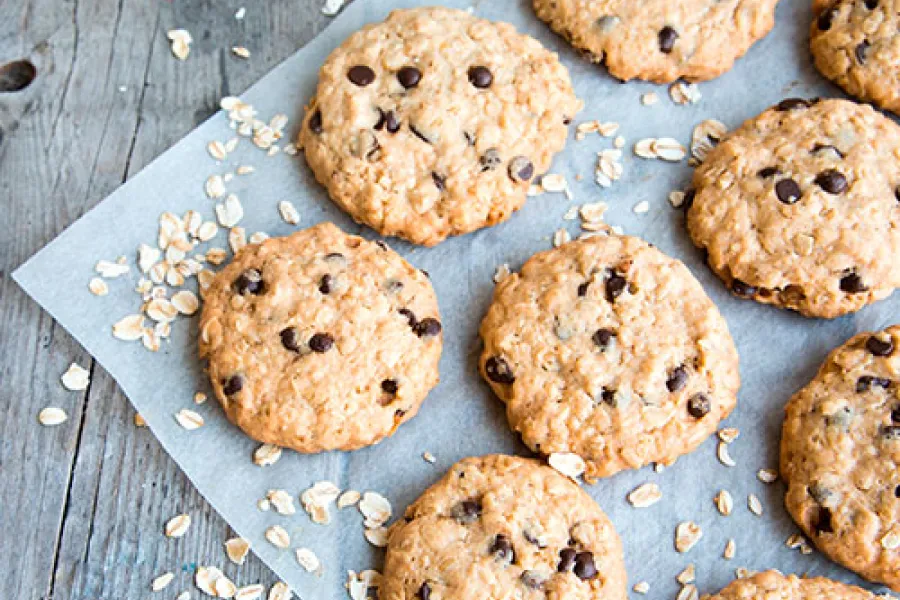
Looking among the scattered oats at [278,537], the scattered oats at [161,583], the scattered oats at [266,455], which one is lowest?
the scattered oats at [161,583]

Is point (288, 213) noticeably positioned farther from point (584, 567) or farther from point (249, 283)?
point (584, 567)

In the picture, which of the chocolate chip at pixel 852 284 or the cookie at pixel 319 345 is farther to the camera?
the chocolate chip at pixel 852 284

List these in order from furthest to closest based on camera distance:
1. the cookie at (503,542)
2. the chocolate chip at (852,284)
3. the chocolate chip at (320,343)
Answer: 1. the chocolate chip at (852,284)
2. the chocolate chip at (320,343)
3. the cookie at (503,542)

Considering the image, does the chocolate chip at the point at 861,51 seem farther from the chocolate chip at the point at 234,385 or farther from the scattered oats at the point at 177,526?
the scattered oats at the point at 177,526

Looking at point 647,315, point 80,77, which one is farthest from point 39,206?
point 647,315

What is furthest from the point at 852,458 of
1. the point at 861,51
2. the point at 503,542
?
the point at 861,51

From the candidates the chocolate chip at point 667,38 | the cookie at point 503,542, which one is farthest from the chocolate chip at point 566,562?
the chocolate chip at point 667,38

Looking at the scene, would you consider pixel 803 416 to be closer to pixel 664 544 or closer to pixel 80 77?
→ pixel 664 544
